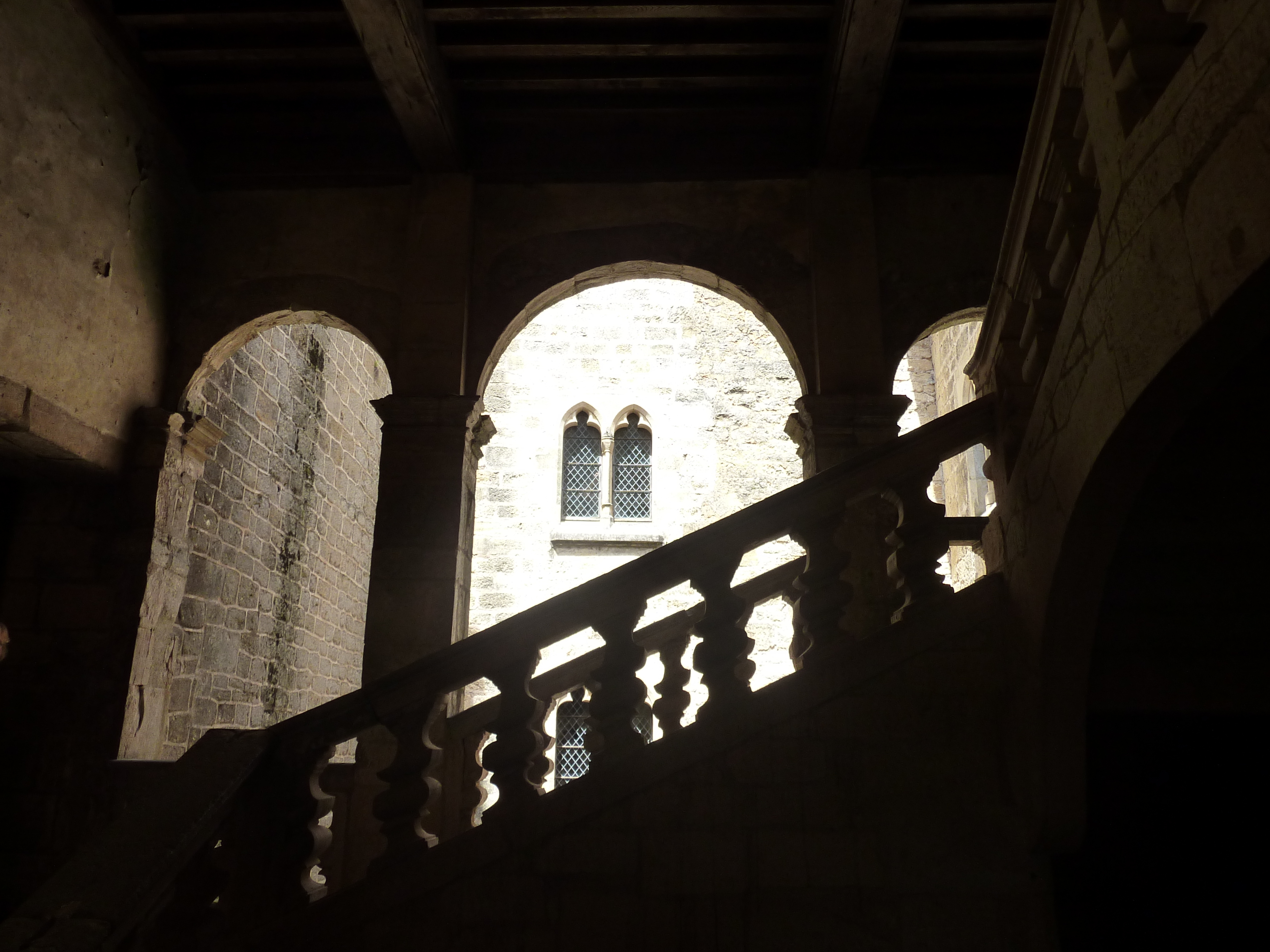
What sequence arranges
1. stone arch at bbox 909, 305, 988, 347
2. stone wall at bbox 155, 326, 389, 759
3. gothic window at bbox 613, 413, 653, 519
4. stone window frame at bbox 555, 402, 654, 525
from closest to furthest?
1. stone arch at bbox 909, 305, 988, 347
2. stone wall at bbox 155, 326, 389, 759
3. stone window frame at bbox 555, 402, 654, 525
4. gothic window at bbox 613, 413, 653, 519

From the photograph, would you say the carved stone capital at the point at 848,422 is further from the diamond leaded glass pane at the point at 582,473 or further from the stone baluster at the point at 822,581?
the diamond leaded glass pane at the point at 582,473

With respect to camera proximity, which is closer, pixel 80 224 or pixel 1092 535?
pixel 1092 535

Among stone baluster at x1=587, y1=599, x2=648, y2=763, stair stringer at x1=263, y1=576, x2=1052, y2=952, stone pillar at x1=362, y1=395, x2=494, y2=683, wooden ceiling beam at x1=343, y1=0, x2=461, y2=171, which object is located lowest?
stair stringer at x1=263, y1=576, x2=1052, y2=952

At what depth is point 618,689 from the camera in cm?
309

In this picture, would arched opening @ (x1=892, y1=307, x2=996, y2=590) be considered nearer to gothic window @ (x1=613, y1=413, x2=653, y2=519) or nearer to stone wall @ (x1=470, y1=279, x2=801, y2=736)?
stone wall @ (x1=470, y1=279, x2=801, y2=736)

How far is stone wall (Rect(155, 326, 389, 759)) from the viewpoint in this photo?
6254 mm

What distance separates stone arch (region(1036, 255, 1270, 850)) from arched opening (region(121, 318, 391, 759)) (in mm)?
4418

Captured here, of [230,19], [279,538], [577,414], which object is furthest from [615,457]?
[230,19]

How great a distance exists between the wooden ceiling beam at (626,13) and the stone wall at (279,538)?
2872 mm

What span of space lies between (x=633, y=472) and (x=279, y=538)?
4.85 meters

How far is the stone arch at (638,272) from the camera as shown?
567 centimetres

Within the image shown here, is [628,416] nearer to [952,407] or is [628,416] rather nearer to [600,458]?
[600,458]

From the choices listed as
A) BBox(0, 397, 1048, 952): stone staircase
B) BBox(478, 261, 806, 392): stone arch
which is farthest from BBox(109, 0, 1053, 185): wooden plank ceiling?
BBox(0, 397, 1048, 952): stone staircase

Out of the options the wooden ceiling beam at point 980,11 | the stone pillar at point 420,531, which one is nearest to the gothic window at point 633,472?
the stone pillar at point 420,531
